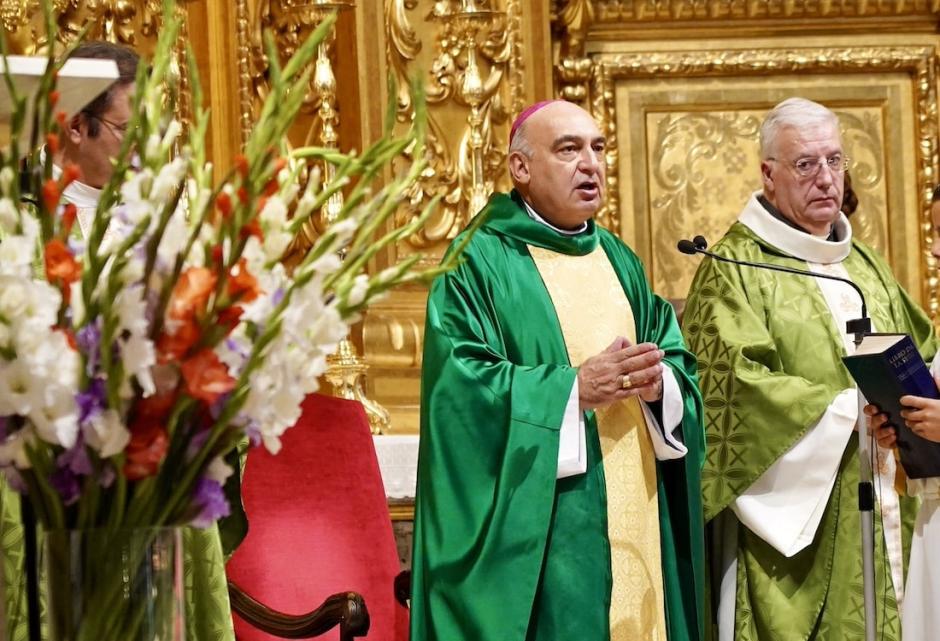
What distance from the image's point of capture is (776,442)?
4730 mm

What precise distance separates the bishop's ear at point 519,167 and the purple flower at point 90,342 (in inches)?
104

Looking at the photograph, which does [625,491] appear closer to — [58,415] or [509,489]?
[509,489]

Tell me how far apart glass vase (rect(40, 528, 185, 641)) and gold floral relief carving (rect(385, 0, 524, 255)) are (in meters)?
4.11

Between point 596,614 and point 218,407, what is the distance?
235cm

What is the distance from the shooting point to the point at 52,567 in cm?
→ 187

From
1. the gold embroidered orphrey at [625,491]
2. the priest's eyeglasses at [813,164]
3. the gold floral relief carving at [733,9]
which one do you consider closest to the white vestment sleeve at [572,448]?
the gold embroidered orphrey at [625,491]

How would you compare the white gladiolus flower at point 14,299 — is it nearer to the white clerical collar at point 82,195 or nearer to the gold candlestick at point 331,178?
the white clerical collar at point 82,195

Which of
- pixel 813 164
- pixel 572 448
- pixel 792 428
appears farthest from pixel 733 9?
pixel 572 448

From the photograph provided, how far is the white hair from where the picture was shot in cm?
509

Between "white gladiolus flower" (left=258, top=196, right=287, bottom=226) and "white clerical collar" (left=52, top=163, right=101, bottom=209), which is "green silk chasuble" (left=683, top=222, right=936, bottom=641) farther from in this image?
"white gladiolus flower" (left=258, top=196, right=287, bottom=226)

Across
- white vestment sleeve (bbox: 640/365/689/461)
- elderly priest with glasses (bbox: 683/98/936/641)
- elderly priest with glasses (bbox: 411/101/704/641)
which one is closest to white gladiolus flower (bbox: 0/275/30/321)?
elderly priest with glasses (bbox: 411/101/704/641)

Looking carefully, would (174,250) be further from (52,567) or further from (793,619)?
(793,619)

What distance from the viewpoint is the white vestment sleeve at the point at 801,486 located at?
184 inches

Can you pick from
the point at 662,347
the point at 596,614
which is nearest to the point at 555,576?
the point at 596,614
